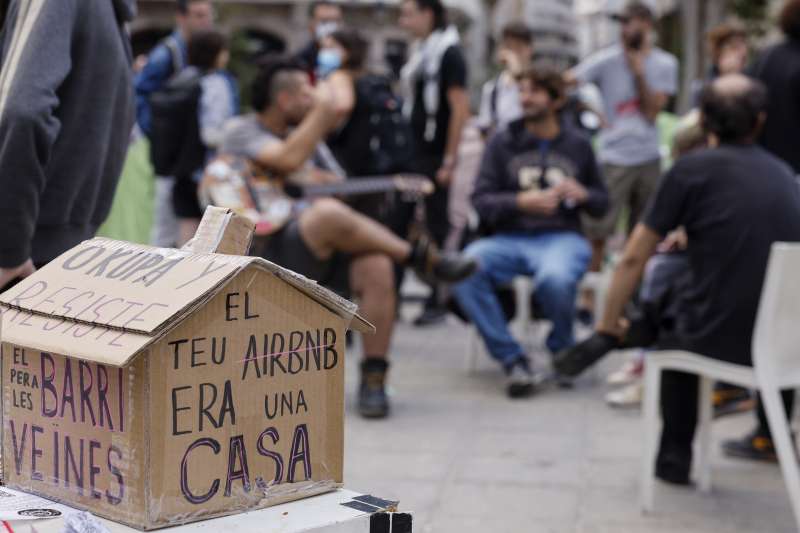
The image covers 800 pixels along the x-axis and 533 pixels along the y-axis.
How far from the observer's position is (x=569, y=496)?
463 centimetres

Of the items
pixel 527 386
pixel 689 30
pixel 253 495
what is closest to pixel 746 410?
pixel 527 386

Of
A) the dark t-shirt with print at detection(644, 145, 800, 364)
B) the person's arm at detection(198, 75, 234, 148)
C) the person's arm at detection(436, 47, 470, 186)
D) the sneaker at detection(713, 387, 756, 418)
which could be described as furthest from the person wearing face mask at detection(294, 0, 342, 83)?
the dark t-shirt with print at detection(644, 145, 800, 364)

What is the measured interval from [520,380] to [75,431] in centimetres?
455

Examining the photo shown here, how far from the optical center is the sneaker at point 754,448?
5.17m

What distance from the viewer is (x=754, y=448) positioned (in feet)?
17.1

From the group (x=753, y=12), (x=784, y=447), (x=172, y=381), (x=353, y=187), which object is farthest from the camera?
(x=753, y=12)

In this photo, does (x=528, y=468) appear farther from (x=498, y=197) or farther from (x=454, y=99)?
(x=454, y=99)

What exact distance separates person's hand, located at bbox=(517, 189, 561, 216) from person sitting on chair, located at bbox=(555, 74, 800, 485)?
195 cm

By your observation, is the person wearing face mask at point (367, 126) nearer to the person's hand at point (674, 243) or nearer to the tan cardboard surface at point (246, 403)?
the person's hand at point (674, 243)

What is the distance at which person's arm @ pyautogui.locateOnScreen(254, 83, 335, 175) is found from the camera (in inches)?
234

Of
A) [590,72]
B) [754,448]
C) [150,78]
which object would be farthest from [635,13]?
[754,448]

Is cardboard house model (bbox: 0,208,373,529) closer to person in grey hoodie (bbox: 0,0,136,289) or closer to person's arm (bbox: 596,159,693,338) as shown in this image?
person in grey hoodie (bbox: 0,0,136,289)

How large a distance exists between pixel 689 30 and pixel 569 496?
19148 millimetres

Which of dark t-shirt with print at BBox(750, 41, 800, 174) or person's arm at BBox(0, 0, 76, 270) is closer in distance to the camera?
person's arm at BBox(0, 0, 76, 270)
